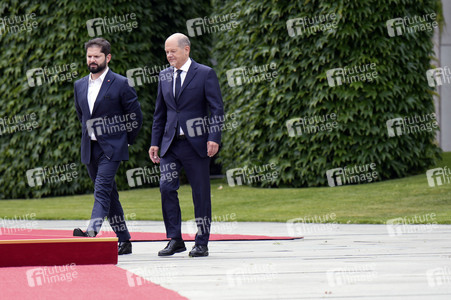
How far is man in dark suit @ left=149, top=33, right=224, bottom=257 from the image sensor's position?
24.1 feet

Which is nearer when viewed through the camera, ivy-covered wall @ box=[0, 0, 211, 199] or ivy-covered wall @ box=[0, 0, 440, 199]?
ivy-covered wall @ box=[0, 0, 440, 199]

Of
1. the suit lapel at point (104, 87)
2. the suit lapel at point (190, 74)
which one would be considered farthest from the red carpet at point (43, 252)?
the suit lapel at point (190, 74)

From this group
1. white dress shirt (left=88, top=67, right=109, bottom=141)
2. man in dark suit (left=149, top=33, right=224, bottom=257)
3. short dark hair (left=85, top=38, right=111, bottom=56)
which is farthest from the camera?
white dress shirt (left=88, top=67, right=109, bottom=141)

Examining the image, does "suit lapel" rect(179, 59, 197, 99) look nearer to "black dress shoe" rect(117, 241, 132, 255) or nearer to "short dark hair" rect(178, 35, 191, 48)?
"short dark hair" rect(178, 35, 191, 48)

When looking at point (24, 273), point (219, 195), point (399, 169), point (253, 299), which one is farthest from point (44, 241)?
point (399, 169)

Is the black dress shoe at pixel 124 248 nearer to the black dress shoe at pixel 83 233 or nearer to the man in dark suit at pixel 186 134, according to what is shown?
the man in dark suit at pixel 186 134

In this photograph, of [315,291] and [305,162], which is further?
[305,162]

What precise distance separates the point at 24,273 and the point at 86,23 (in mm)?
10804

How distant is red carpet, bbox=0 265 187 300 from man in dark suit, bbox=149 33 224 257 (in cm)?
104

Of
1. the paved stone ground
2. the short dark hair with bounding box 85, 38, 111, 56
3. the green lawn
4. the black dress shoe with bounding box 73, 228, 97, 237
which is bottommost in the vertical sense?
the green lawn

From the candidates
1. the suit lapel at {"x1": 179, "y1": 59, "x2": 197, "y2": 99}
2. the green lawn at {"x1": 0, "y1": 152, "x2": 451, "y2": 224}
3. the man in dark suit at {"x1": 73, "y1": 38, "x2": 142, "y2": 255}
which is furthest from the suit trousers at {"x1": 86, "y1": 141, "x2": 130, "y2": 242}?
the green lawn at {"x1": 0, "y1": 152, "x2": 451, "y2": 224}

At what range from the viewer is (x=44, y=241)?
6.61 m

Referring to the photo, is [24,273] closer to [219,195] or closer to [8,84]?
[219,195]

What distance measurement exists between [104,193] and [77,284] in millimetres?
1908
